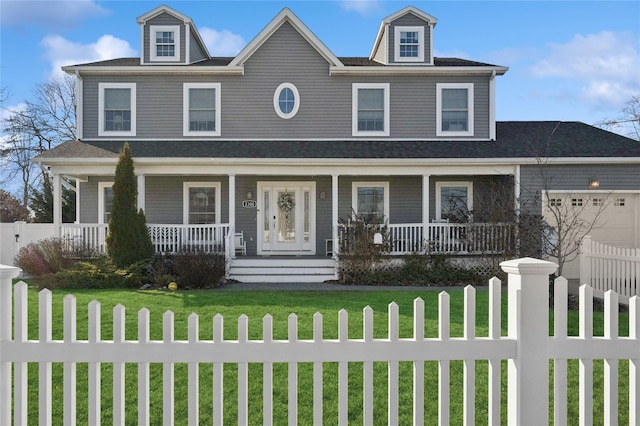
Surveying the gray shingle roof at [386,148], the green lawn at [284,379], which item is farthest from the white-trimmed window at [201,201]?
the green lawn at [284,379]

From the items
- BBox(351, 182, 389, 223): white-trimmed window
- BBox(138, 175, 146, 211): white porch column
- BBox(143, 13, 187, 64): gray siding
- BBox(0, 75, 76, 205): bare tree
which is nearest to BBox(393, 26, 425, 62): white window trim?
BBox(351, 182, 389, 223): white-trimmed window

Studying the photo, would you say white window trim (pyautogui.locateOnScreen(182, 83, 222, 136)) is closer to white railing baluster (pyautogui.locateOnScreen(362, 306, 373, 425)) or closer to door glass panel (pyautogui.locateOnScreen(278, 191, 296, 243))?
door glass panel (pyautogui.locateOnScreen(278, 191, 296, 243))

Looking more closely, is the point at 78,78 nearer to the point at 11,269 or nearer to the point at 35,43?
the point at 35,43

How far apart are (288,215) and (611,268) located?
30.2 feet

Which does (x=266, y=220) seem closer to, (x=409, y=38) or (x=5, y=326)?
(x=409, y=38)

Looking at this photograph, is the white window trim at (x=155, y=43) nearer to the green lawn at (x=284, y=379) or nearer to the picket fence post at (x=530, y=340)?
the green lawn at (x=284, y=379)

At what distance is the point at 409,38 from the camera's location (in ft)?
51.5

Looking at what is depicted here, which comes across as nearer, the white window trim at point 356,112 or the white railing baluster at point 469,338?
the white railing baluster at point 469,338

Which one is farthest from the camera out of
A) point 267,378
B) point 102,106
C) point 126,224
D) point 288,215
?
point 288,215

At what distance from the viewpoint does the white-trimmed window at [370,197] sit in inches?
601

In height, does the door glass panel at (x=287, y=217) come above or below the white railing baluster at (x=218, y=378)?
above

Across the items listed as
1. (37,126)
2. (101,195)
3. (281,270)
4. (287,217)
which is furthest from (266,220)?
(37,126)

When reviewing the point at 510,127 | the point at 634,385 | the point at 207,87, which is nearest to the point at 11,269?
the point at 634,385

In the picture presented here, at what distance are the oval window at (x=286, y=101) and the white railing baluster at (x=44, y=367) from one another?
13195mm
